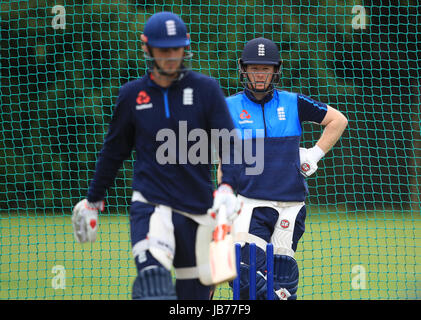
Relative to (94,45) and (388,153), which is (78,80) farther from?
(388,153)

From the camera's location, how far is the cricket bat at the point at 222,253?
3791mm

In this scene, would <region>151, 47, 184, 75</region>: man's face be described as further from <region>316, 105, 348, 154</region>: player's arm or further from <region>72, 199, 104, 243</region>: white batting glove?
<region>316, 105, 348, 154</region>: player's arm

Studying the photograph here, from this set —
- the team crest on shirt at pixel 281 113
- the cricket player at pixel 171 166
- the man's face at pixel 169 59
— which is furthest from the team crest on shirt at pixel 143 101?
the team crest on shirt at pixel 281 113

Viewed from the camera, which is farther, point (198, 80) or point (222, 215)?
point (198, 80)

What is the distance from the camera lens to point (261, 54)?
5.77 meters

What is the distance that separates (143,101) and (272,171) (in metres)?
1.81

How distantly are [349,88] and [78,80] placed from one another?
3.68m

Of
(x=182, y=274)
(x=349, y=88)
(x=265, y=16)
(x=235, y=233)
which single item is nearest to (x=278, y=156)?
(x=235, y=233)

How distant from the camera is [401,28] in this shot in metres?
11.0

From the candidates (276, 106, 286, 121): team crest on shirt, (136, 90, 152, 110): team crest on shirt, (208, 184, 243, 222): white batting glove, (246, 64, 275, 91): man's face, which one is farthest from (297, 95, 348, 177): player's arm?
(136, 90, 152, 110): team crest on shirt

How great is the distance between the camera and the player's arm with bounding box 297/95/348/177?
582cm

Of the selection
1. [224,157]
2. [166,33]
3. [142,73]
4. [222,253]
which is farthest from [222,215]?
[142,73]

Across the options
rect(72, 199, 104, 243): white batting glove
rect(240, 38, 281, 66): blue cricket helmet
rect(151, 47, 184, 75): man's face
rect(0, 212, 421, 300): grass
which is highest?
rect(240, 38, 281, 66): blue cricket helmet

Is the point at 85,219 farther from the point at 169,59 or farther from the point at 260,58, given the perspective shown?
the point at 260,58
